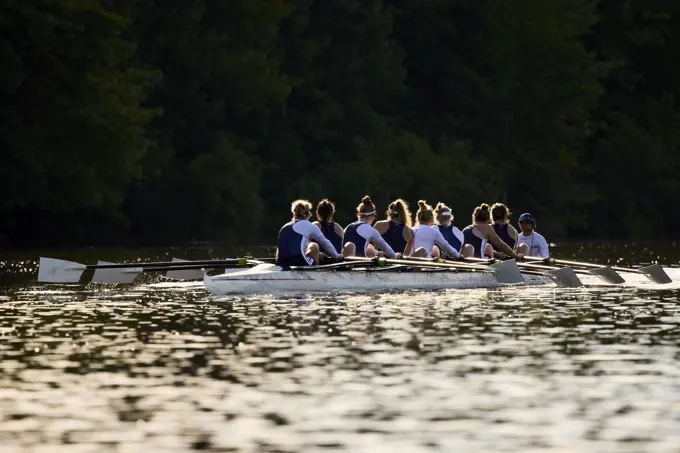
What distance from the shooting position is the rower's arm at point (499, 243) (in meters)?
30.3

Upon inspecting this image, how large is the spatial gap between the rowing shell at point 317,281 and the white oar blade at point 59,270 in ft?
9.12

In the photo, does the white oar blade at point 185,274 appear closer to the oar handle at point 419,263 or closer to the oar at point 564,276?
the oar handle at point 419,263

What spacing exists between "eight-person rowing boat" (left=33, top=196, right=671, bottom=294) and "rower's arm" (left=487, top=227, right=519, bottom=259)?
0.05ft

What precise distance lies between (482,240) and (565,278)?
189 cm

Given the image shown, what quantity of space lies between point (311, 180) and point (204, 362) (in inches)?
1970

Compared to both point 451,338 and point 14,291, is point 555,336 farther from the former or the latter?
point 14,291

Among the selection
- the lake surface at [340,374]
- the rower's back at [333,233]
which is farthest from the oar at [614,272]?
the rower's back at [333,233]

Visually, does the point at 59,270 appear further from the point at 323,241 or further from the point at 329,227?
the point at 323,241

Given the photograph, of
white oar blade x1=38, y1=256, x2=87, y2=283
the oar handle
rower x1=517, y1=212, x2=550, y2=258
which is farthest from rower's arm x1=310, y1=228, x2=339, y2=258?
rower x1=517, y1=212, x2=550, y2=258

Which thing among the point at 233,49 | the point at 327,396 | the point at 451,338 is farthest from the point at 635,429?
the point at 233,49

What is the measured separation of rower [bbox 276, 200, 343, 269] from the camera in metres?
26.5

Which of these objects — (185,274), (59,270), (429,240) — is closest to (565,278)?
(429,240)

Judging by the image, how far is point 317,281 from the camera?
87.6 feet

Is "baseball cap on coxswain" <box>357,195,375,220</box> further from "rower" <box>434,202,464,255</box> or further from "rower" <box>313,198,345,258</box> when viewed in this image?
"rower" <box>434,202,464,255</box>
